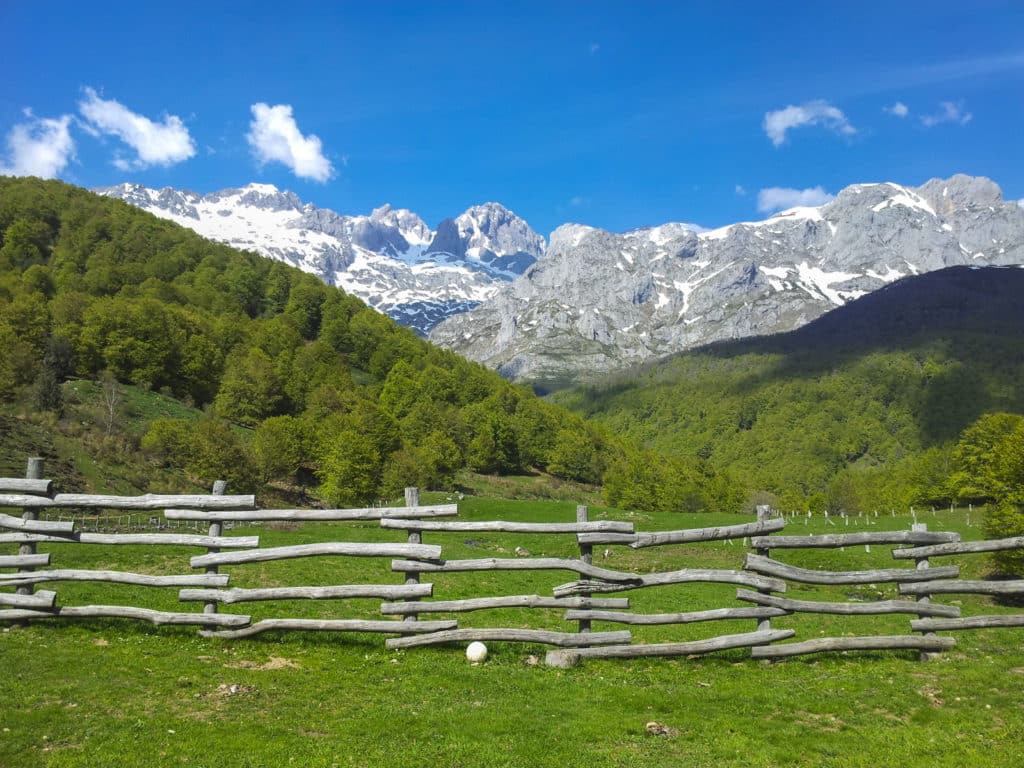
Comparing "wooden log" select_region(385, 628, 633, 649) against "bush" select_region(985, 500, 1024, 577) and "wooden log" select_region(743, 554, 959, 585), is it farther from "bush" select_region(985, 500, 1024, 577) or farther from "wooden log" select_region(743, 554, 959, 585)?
"bush" select_region(985, 500, 1024, 577)

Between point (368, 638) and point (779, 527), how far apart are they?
9668mm

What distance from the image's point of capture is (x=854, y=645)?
14242 mm

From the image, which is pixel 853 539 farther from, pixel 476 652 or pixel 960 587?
pixel 476 652

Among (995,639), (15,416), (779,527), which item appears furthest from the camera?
(15,416)

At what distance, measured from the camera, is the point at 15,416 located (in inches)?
2117

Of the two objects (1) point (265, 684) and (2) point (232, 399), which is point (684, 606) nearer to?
(1) point (265, 684)

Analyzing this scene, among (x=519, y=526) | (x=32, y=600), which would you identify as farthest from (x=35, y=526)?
(x=519, y=526)

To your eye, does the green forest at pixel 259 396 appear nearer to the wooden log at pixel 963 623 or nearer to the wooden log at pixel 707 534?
the wooden log at pixel 963 623

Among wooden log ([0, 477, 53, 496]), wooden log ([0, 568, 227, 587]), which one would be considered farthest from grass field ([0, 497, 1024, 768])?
wooden log ([0, 477, 53, 496])

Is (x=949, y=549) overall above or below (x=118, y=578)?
above

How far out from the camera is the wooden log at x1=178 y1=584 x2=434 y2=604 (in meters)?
14.1

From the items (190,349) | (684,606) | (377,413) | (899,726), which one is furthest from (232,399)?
(899,726)

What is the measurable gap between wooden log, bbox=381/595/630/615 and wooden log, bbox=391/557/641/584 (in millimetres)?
506

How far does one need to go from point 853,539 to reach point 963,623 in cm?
299
